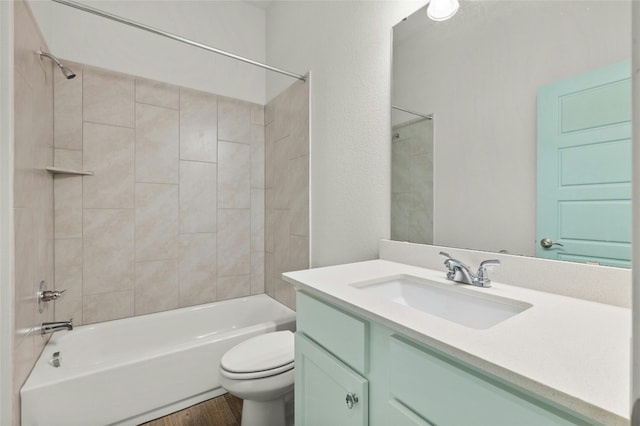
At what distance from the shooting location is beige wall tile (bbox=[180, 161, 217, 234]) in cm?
221

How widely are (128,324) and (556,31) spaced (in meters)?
2.61

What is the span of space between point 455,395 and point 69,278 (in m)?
2.24

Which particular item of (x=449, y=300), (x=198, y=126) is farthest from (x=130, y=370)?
(x=198, y=126)

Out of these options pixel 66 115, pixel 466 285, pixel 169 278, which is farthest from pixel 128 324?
pixel 466 285

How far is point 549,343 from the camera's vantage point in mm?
540

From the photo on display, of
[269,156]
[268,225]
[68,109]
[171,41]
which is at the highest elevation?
[171,41]

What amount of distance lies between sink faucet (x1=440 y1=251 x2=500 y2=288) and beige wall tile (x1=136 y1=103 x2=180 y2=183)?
6.48ft

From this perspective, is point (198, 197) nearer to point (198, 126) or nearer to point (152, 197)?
point (152, 197)

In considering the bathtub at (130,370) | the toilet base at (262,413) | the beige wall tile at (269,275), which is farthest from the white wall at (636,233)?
the beige wall tile at (269,275)

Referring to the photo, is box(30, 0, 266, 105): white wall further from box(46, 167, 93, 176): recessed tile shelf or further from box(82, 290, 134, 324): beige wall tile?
box(82, 290, 134, 324): beige wall tile

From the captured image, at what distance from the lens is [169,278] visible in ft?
7.07

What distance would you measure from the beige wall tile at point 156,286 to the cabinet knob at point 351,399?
5.87 ft

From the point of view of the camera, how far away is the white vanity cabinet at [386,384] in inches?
19.0

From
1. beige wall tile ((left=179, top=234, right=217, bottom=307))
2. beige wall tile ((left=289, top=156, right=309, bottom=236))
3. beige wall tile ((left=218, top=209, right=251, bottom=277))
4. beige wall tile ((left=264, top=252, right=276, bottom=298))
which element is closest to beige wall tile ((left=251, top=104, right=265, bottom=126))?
beige wall tile ((left=289, top=156, right=309, bottom=236))
